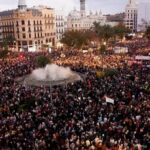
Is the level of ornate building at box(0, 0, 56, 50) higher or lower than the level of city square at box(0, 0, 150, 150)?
higher

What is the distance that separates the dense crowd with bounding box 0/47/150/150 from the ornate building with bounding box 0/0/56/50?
5592 centimetres

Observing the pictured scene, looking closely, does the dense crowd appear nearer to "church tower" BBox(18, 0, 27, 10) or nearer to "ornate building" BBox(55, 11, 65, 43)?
"church tower" BBox(18, 0, 27, 10)

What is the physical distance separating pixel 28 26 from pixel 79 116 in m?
67.8

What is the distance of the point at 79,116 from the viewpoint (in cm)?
1927

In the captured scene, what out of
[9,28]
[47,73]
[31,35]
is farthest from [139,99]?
[9,28]

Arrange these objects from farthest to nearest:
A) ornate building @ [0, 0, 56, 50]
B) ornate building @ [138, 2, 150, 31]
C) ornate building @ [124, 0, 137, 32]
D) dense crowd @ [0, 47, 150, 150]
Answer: ornate building @ [138, 2, 150, 31] → ornate building @ [124, 0, 137, 32] → ornate building @ [0, 0, 56, 50] → dense crowd @ [0, 47, 150, 150]

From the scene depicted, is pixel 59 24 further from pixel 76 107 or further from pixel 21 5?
pixel 76 107

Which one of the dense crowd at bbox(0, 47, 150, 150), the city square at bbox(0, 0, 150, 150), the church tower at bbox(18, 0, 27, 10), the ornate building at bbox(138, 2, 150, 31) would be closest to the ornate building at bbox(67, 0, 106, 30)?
the ornate building at bbox(138, 2, 150, 31)

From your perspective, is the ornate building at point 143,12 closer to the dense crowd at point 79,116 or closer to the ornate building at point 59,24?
the ornate building at point 59,24

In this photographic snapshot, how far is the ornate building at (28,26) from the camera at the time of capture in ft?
276

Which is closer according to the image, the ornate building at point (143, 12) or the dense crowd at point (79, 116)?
the dense crowd at point (79, 116)

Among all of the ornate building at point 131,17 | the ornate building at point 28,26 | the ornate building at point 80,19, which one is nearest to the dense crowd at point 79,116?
the ornate building at point 28,26

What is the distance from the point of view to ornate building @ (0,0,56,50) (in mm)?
84188

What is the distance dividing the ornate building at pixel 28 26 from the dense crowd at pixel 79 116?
55.9 m
